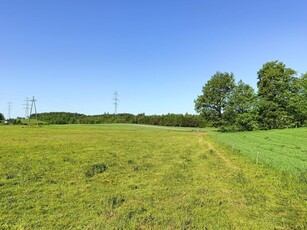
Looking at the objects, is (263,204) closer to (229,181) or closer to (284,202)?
(284,202)

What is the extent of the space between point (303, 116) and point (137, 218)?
60.5 metres

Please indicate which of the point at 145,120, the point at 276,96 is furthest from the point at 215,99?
the point at 145,120

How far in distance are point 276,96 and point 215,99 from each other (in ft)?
48.0

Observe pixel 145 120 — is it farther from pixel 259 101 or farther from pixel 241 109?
pixel 259 101

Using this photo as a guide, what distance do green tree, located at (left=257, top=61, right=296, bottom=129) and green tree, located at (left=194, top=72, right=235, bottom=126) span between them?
941cm

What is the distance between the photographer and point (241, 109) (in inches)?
2589

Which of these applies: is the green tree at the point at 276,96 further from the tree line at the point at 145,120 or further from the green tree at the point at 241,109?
the tree line at the point at 145,120

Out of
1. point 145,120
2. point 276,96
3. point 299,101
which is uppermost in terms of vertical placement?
point 276,96

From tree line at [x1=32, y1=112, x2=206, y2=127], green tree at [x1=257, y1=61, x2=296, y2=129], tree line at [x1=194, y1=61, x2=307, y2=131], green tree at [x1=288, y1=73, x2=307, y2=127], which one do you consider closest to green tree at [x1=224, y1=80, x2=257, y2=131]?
tree line at [x1=194, y1=61, x2=307, y2=131]

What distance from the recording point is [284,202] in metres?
8.46

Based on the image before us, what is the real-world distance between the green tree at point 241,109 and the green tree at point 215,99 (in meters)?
1.74

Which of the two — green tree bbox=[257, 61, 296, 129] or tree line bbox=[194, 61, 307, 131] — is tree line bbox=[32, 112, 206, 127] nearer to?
tree line bbox=[194, 61, 307, 131]

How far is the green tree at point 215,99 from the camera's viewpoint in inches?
2699

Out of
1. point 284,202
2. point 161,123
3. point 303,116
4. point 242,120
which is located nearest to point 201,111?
point 242,120
